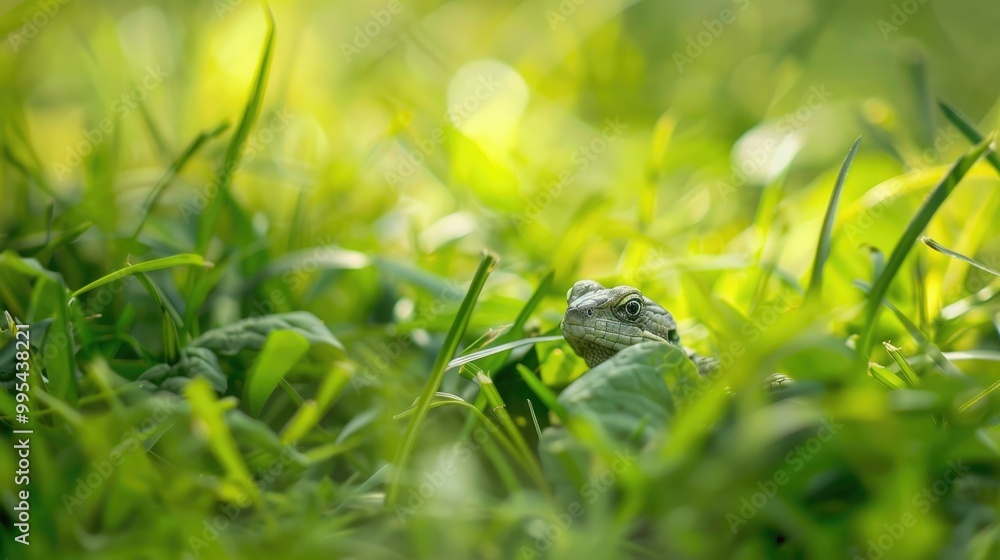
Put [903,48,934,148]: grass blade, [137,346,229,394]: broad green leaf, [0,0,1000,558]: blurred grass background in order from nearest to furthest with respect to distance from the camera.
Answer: [0,0,1000,558]: blurred grass background → [137,346,229,394]: broad green leaf → [903,48,934,148]: grass blade

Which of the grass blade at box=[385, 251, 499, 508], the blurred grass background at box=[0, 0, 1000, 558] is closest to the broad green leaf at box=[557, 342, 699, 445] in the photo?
the blurred grass background at box=[0, 0, 1000, 558]

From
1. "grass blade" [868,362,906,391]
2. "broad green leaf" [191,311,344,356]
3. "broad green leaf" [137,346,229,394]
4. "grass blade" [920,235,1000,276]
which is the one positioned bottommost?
"grass blade" [868,362,906,391]

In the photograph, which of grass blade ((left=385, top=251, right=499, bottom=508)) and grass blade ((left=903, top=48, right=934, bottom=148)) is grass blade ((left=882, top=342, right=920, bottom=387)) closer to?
grass blade ((left=385, top=251, right=499, bottom=508))

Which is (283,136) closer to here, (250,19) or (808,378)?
(250,19)

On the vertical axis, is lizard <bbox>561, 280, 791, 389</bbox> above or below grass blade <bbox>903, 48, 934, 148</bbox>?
below

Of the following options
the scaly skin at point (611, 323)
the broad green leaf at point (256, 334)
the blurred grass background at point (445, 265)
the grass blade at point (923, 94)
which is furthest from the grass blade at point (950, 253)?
the broad green leaf at point (256, 334)

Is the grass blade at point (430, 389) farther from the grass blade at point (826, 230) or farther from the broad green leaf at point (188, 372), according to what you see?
the grass blade at point (826, 230)
